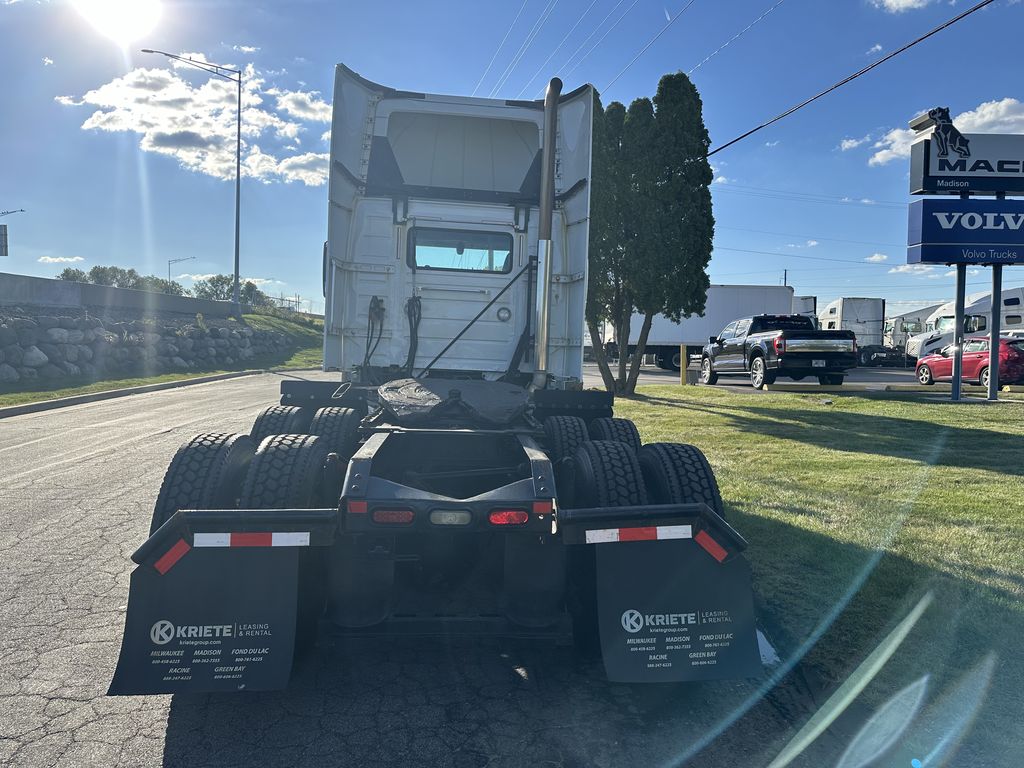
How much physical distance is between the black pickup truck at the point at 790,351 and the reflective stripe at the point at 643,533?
15720mm

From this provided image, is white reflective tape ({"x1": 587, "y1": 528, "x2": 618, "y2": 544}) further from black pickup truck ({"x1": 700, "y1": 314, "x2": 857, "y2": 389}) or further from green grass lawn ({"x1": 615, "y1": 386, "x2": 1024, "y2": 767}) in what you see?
black pickup truck ({"x1": 700, "y1": 314, "x2": 857, "y2": 389})

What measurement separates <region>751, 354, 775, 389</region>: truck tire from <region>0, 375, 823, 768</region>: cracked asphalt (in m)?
16.0

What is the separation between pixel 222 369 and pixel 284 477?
89.5 feet

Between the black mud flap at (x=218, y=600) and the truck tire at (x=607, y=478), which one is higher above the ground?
the truck tire at (x=607, y=478)

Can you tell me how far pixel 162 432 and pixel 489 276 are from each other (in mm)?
7321

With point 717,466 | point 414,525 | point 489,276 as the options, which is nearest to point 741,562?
point 414,525

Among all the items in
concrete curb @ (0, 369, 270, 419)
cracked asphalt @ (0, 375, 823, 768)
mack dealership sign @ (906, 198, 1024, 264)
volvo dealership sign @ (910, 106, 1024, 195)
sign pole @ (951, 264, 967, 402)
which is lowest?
cracked asphalt @ (0, 375, 823, 768)

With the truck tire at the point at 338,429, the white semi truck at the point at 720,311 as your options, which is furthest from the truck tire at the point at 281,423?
the white semi truck at the point at 720,311

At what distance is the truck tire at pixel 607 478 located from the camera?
3.55 meters

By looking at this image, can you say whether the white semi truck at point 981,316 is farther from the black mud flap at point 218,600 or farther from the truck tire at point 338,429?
the black mud flap at point 218,600

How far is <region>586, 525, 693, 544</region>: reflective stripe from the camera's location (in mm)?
3000

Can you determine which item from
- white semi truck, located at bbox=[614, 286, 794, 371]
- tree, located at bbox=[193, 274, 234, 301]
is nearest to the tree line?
tree, located at bbox=[193, 274, 234, 301]

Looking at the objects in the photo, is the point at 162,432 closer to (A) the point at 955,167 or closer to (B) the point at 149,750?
(B) the point at 149,750

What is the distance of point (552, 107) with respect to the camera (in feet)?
17.5
